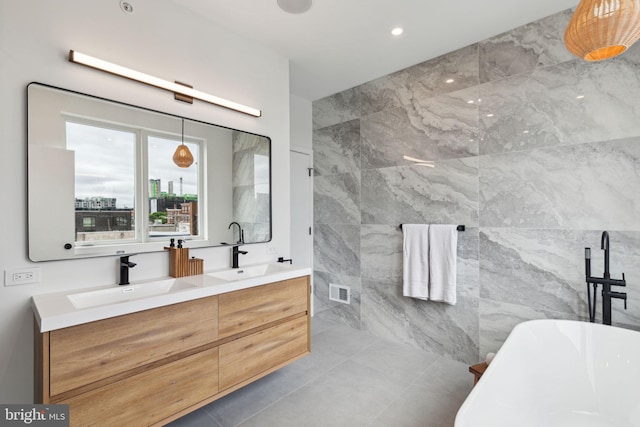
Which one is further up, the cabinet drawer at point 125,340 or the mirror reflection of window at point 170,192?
the mirror reflection of window at point 170,192

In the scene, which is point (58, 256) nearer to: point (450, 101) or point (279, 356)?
point (279, 356)

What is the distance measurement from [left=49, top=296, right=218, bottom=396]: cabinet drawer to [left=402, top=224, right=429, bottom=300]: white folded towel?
72.7 inches

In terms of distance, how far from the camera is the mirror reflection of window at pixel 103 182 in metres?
1.73

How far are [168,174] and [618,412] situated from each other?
9.91 feet

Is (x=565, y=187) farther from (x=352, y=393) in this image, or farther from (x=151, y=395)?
(x=151, y=395)

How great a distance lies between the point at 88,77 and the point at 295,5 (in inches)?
54.3

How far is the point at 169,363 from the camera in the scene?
Answer: 1.64 meters

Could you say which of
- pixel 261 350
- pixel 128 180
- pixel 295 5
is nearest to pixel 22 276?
pixel 128 180

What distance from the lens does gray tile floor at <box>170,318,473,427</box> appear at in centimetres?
198

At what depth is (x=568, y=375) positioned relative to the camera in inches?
70.9

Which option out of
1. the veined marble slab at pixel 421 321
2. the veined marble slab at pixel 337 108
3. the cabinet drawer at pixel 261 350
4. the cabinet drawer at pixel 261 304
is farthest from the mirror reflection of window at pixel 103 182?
the veined marble slab at pixel 421 321

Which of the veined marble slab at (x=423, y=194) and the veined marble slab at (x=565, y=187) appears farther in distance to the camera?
the veined marble slab at (x=423, y=194)

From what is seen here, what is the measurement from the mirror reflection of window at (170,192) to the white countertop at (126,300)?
0.35 meters

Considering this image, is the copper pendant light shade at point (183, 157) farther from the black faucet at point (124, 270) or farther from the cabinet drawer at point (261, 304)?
the cabinet drawer at point (261, 304)
